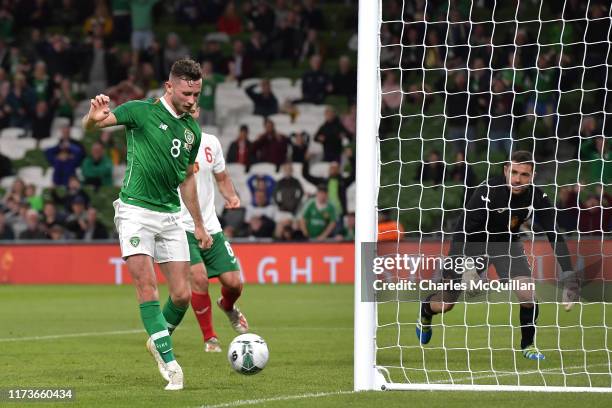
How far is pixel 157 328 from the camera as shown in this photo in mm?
7938

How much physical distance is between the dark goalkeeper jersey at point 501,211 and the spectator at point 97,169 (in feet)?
46.9

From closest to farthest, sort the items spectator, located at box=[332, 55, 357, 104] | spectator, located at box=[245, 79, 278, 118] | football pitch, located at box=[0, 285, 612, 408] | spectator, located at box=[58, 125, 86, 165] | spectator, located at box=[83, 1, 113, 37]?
football pitch, located at box=[0, 285, 612, 408]
spectator, located at box=[58, 125, 86, 165]
spectator, located at box=[332, 55, 357, 104]
spectator, located at box=[245, 79, 278, 118]
spectator, located at box=[83, 1, 113, 37]

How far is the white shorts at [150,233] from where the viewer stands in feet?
26.4

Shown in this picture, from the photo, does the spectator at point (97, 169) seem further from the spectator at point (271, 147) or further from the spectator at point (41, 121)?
the spectator at point (271, 147)

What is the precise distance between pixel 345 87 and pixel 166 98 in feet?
56.7

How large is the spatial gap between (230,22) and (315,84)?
3.56 metres

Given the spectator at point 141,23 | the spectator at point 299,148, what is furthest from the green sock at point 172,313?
the spectator at point 141,23

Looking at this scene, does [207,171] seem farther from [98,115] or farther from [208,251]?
[98,115]

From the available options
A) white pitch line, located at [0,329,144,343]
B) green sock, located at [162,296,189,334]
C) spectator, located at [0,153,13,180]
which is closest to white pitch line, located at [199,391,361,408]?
green sock, located at [162,296,189,334]

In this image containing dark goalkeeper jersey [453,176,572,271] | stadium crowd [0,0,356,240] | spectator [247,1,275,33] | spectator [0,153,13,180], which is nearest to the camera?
dark goalkeeper jersey [453,176,572,271]

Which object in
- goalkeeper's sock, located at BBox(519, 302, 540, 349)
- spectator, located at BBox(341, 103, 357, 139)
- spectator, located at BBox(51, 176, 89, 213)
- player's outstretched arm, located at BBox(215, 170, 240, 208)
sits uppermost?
player's outstretched arm, located at BBox(215, 170, 240, 208)

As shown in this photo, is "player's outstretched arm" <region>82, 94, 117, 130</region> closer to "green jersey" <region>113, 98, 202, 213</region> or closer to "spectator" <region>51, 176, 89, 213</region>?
"green jersey" <region>113, 98, 202, 213</region>

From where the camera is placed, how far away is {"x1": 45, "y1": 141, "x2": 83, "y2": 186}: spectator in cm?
2405

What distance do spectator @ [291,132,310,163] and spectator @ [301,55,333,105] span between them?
68.4 inches
